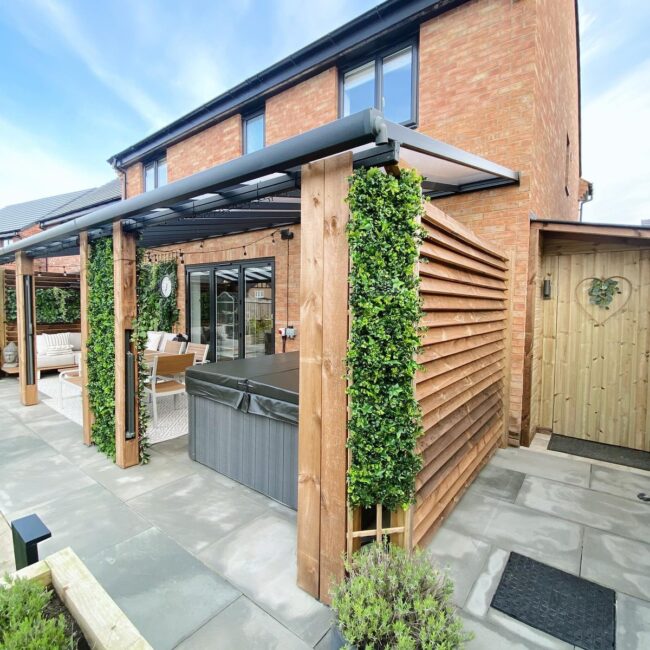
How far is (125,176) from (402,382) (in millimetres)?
10776

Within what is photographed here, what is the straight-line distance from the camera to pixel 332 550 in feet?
6.80

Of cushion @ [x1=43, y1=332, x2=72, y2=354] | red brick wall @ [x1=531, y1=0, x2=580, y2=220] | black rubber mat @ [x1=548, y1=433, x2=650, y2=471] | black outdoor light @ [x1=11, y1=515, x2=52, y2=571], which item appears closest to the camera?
black outdoor light @ [x1=11, y1=515, x2=52, y2=571]

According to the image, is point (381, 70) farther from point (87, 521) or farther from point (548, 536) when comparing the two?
point (87, 521)

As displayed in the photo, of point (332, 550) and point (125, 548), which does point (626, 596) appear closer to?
point (332, 550)

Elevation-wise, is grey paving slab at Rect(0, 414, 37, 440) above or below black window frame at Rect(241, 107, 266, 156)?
below

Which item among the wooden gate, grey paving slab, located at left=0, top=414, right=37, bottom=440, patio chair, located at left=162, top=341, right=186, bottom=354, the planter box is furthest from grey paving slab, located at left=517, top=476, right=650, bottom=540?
patio chair, located at left=162, top=341, right=186, bottom=354

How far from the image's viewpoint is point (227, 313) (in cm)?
801

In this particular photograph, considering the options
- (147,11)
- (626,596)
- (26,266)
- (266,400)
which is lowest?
(626,596)

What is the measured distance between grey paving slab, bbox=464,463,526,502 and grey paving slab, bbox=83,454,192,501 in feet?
9.21

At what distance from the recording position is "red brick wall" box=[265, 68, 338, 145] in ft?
19.4

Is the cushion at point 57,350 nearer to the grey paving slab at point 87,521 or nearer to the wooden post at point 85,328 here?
the wooden post at point 85,328

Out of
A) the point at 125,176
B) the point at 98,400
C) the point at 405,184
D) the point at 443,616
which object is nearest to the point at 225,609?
the point at 443,616

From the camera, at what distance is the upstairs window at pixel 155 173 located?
29.9 ft

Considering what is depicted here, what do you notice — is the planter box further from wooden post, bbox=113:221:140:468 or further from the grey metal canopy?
wooden post, bbox=113:221:140:468
